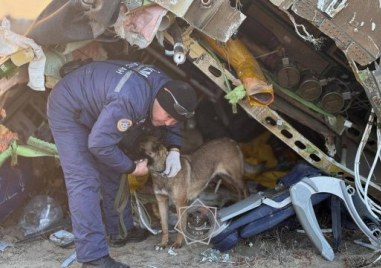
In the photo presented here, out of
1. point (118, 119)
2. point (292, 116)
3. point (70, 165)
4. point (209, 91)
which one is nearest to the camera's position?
point (118, 119)

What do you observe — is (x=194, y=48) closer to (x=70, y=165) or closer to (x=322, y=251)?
(x=70, y=165)

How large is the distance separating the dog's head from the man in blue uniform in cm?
34

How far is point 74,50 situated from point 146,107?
1042 mm

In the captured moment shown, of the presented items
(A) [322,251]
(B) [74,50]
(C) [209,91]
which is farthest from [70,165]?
(C) [209,91]

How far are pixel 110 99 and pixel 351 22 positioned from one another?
2020mm

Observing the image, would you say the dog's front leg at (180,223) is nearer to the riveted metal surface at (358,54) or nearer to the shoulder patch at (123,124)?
the shoulder patch at (123,124)

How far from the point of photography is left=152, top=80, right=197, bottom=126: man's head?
466 centimetres

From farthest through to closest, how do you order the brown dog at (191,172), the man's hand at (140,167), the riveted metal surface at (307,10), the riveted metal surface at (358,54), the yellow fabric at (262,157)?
1. the yellow fabric at (262,157)
2. the brown dog at (191,172)
3. the man's hand at (140,167)
4. the riveted metal surface at (358,54)
5. the riveted metal surface at (307,10)

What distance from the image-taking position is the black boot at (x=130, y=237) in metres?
5.70

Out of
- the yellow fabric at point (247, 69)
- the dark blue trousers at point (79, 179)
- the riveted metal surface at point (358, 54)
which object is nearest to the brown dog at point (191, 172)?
the dark blue trousers at point (79, 179)

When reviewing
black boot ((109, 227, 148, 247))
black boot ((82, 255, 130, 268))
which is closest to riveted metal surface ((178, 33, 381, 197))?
black boot ((109, 227, 148, 247))

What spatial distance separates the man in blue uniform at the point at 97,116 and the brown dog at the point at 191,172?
0.47 meters

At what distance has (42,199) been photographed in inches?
241

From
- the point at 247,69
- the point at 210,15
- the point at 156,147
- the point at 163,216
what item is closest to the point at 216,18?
the point at 210,15
